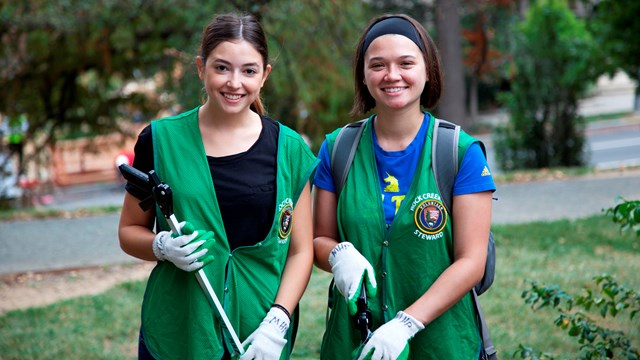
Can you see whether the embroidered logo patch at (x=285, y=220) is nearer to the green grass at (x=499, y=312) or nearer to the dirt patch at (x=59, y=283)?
the green grass at (x=499, y=312)

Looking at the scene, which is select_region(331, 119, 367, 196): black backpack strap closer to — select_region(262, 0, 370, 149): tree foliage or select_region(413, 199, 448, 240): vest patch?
select_region(413, 199, 448, 240): vest patch

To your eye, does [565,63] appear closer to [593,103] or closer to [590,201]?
[590,201]

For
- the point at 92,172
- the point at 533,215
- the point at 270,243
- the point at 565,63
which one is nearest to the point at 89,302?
the point at 270,243

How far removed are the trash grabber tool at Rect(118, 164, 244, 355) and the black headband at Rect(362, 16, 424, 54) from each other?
0.79 meters

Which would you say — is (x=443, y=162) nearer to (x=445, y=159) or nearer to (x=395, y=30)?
(x=445, y=159)

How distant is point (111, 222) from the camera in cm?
954

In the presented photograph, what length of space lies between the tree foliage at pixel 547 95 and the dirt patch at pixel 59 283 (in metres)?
7.55

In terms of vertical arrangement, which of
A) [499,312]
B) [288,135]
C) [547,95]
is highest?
[547,95]

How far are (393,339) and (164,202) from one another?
766 millimetres

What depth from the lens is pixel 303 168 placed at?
8.23ft

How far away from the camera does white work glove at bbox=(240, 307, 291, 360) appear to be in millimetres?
2357

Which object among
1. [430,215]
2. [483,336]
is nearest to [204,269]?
[430,215]

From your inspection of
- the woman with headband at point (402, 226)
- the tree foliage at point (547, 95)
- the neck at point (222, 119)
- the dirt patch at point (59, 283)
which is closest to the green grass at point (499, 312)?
the dirt patch at point (59, 283)

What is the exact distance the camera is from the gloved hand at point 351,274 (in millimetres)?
2324
